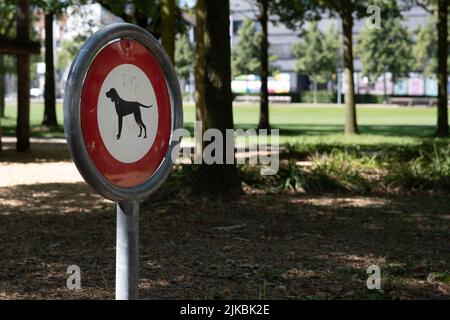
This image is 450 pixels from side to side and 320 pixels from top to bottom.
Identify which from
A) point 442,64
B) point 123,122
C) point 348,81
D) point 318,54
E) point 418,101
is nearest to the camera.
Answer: point 123,122

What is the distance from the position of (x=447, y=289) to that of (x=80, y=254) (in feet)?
10.2

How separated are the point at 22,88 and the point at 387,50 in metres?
51.8

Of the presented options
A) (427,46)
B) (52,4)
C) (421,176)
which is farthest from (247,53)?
(421,176)

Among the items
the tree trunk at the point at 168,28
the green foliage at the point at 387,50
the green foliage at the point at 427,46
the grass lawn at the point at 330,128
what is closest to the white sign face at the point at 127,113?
the tree trunk at the point at 168,28

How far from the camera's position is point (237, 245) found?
6.75m

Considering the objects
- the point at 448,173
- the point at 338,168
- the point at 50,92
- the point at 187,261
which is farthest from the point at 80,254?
the point at 50,92

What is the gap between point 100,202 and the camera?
373 inches

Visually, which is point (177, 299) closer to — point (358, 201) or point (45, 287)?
point (45, 287)

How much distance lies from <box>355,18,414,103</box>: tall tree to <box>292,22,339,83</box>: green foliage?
4.27m

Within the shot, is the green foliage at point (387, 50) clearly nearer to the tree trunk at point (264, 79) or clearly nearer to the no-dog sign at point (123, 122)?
the tree trunk at point (264, 79)

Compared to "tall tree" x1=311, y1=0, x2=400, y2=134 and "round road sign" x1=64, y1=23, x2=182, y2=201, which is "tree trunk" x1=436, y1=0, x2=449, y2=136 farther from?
"round road sign" x1=64, y1=23, x2=182, y2=201

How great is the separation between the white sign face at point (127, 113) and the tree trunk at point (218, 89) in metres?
6.13

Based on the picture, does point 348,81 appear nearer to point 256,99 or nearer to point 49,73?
point 49,73

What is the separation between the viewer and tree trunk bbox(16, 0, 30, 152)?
16.1 metres
